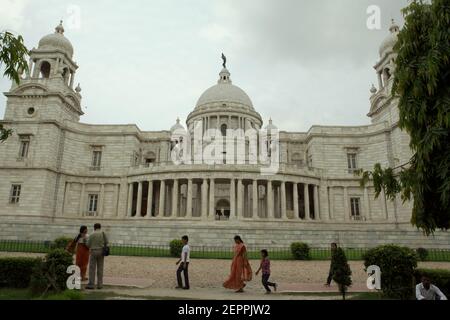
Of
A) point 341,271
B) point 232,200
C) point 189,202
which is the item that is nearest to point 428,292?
point 341,271

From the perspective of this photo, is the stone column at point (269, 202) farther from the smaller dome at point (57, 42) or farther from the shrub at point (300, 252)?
the smaller dome at point (57, 42)

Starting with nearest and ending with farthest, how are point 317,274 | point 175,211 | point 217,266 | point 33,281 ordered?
point 33,281
point 317,274
point 217,266
point 175,211

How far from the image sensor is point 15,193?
1454 inches

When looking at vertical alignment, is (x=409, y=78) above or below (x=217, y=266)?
above

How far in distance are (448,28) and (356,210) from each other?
3589cm

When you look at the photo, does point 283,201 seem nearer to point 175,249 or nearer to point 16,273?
point 175,249

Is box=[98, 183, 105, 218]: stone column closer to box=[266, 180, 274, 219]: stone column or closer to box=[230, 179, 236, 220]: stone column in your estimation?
box=[230, 179, 236, 220]: stone column

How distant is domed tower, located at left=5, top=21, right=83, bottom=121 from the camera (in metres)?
39.7

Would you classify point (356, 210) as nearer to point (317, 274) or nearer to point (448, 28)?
point (317, 274)

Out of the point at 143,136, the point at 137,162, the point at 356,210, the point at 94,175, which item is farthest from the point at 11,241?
the point at 356,210

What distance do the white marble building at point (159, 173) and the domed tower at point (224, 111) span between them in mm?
9899

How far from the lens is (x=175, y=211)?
36844 millimetres

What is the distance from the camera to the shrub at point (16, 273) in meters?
10.8

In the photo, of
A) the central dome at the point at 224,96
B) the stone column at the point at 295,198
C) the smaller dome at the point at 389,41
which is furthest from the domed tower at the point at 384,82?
the central dome at the point at 224,96
